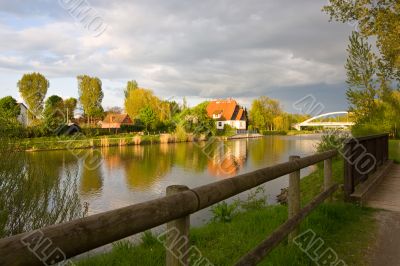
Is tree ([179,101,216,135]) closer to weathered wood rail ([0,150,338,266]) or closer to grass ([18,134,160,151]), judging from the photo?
grass ([18,134,160,151])

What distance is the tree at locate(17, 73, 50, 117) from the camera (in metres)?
58.8

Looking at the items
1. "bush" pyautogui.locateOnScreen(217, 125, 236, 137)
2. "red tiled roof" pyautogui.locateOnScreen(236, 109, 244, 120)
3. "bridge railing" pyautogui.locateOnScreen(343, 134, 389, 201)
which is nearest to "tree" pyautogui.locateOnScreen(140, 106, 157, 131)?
"bush" pyautogui.locateOnScreen(217, 125, 236, 137)

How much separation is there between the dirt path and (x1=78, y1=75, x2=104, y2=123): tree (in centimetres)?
6571

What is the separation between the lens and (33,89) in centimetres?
6059

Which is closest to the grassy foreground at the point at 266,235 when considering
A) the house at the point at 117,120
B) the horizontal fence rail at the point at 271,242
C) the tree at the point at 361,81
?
the horizontal fence rail at the point at 271,242

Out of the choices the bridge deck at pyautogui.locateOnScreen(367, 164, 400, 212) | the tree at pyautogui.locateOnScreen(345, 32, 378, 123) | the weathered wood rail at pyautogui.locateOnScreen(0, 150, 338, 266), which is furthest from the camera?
the tree at pyautogui.locateOnScreen(345, 32, 378, 123)

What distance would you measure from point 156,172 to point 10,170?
531 inches

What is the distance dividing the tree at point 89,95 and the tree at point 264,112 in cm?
3800

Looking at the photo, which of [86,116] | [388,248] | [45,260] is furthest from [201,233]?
[86,116]

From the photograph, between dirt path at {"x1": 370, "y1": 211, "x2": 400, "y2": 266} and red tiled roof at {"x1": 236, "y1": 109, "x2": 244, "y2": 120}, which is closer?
dirt path at {"x1": 370, "y1": 211, "x2": 400, "y2": 266}

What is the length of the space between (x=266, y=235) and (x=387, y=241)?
153 cm

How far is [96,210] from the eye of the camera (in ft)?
35.1

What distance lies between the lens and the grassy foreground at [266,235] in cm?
393

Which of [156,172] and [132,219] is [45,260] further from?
[156,172]
